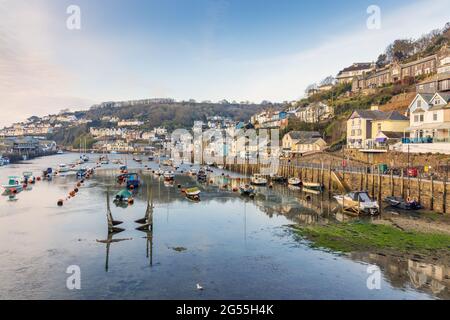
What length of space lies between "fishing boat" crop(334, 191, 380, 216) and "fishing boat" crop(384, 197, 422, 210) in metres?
2.96

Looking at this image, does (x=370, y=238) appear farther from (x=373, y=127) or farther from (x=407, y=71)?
(x=407, y=71)

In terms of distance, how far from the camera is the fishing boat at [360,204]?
3812 centimetres

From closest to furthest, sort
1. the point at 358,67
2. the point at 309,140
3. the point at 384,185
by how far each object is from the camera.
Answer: the point at 384,185
the point at 309,140
the point at 358,67

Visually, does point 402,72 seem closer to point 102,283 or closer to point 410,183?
point 410,183

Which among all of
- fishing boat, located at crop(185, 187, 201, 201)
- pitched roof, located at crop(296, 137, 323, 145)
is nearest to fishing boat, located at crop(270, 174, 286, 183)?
pitched roof, located at crop(296, 137, 323, 145)

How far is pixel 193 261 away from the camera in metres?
24.8

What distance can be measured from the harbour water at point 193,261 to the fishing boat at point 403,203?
6908mm

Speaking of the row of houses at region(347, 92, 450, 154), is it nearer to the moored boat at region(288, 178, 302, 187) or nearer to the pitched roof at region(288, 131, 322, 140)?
the moored boat at region(288, 178, 302, 187)

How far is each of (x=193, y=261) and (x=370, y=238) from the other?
46.5 ft

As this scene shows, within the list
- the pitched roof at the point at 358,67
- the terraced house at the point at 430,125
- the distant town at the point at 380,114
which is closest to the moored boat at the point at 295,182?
the distant town at the point at 380,114

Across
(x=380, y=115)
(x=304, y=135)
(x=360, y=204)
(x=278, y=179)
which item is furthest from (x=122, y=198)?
(x=304, y=135)

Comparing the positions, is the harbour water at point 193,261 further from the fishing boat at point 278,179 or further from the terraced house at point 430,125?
the fishing boat at point 278,179

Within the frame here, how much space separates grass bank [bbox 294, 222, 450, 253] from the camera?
2656 centimetres
